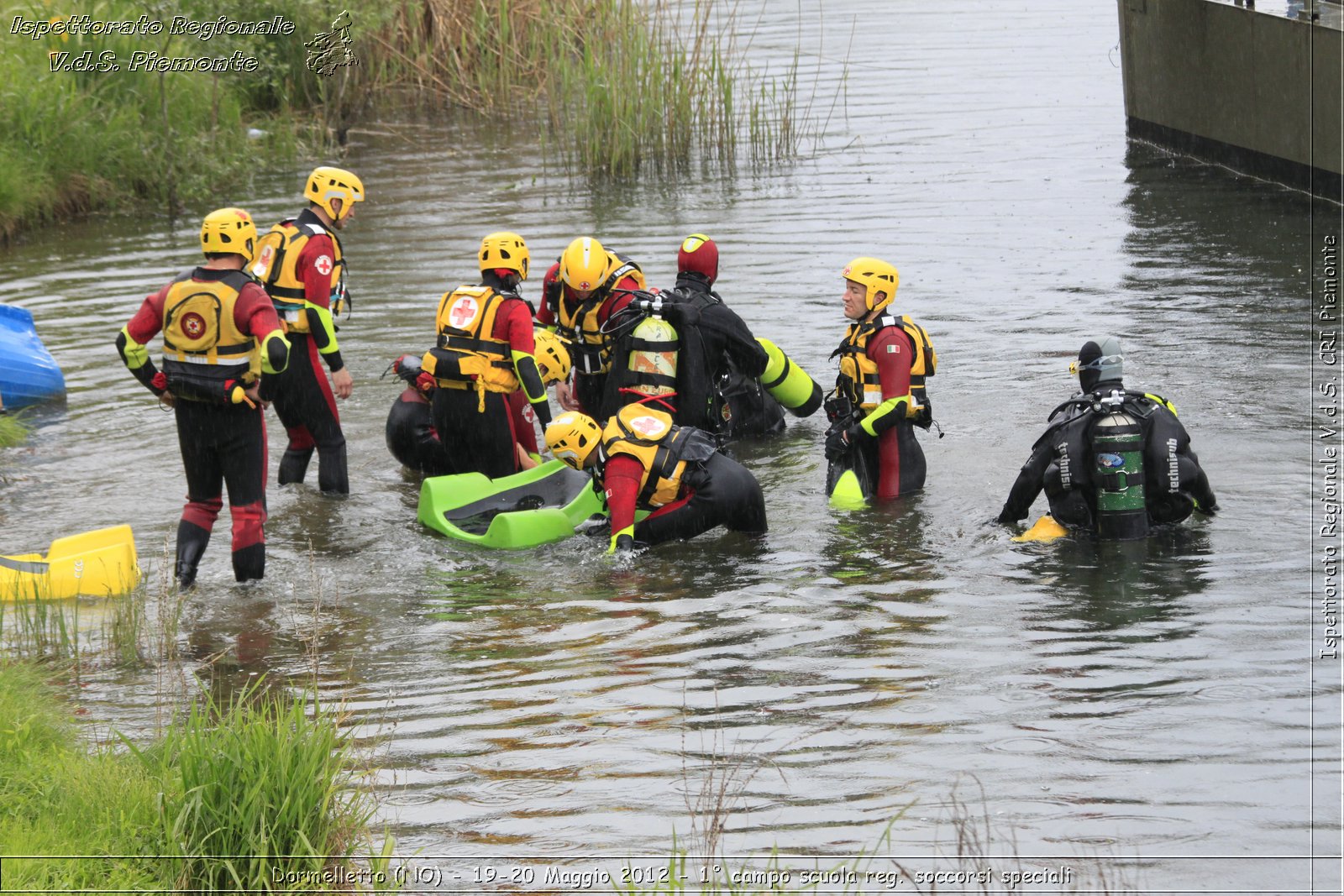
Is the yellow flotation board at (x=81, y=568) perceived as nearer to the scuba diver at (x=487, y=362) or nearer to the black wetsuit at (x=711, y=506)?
the scuba diver at (x=487, y=362)

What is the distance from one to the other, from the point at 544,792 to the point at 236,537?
3.26m

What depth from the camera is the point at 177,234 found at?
53.3 ft

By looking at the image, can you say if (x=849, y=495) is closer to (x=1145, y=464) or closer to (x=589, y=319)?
(x=1145, y=464)

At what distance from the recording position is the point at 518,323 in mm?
8617

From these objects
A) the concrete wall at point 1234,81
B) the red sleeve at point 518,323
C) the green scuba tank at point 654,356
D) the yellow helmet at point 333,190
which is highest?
the concrete wall at point 1234,81

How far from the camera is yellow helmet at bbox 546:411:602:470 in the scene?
8.02 meters

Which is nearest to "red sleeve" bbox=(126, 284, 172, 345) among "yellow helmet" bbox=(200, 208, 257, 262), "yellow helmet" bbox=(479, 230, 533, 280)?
"yellow helmet" bbox=(200, 208, 257, 262)

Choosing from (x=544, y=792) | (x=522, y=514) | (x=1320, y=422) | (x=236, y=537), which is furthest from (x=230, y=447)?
(x=1320, y=422)

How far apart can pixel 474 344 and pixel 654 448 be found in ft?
4.89

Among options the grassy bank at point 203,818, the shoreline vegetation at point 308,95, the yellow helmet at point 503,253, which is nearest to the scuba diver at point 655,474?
the yellow helmet at point 503,253

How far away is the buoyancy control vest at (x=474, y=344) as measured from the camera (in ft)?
28.5

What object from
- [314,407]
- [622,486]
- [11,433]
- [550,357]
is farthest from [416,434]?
[11,433]

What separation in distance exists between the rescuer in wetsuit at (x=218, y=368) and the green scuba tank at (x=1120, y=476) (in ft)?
13.3

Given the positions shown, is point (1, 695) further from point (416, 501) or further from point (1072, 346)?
point (1072, 346)
